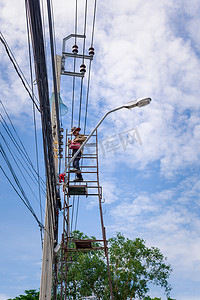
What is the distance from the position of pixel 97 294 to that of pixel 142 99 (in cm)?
1525

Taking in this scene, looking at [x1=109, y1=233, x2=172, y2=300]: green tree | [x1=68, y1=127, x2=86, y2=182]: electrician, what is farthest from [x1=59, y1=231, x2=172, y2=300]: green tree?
[x1=68, y1=127, x2=86, y2=182]: electrician

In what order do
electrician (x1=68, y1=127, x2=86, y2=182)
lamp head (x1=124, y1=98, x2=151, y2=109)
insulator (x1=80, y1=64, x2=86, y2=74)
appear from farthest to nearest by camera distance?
electrician (x1=68, y1=127, x2=86, y2=182)
insulator (x1=80, y1=64, x2=86, y2=74)
lamp head (x1=124, y1=98, x2=151, y2=109)

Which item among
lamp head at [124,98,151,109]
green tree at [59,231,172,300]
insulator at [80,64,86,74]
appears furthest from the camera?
green tree at [59,231,172,300]

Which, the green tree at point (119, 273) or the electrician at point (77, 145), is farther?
the green tree at point (119, 273)

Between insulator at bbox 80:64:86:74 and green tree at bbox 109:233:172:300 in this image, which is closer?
insulator at bbox 80:64:86:74

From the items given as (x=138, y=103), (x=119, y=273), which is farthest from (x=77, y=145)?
(x=119, y=273)

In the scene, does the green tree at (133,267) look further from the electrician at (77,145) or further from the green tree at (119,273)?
the electrician at (77,145)

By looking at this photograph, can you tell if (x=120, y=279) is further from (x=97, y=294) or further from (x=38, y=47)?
(x=38, y=47)

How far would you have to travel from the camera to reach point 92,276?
62.0ft

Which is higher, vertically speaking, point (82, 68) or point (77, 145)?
point (82, 68)

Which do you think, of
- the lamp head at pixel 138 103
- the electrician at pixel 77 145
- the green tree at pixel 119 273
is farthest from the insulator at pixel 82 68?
the green tree at pixel 119 273

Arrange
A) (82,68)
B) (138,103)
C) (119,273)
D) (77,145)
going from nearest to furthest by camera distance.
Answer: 1. (138,103)
2. (82,68)
3. (77,145)
4. (119,273)

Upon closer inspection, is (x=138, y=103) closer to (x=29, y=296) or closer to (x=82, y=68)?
(x=82, y=68)

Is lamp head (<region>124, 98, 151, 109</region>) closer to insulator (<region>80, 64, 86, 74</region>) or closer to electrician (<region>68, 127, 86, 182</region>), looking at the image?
insulator (<region>80, 64, 86, 74</region>)
